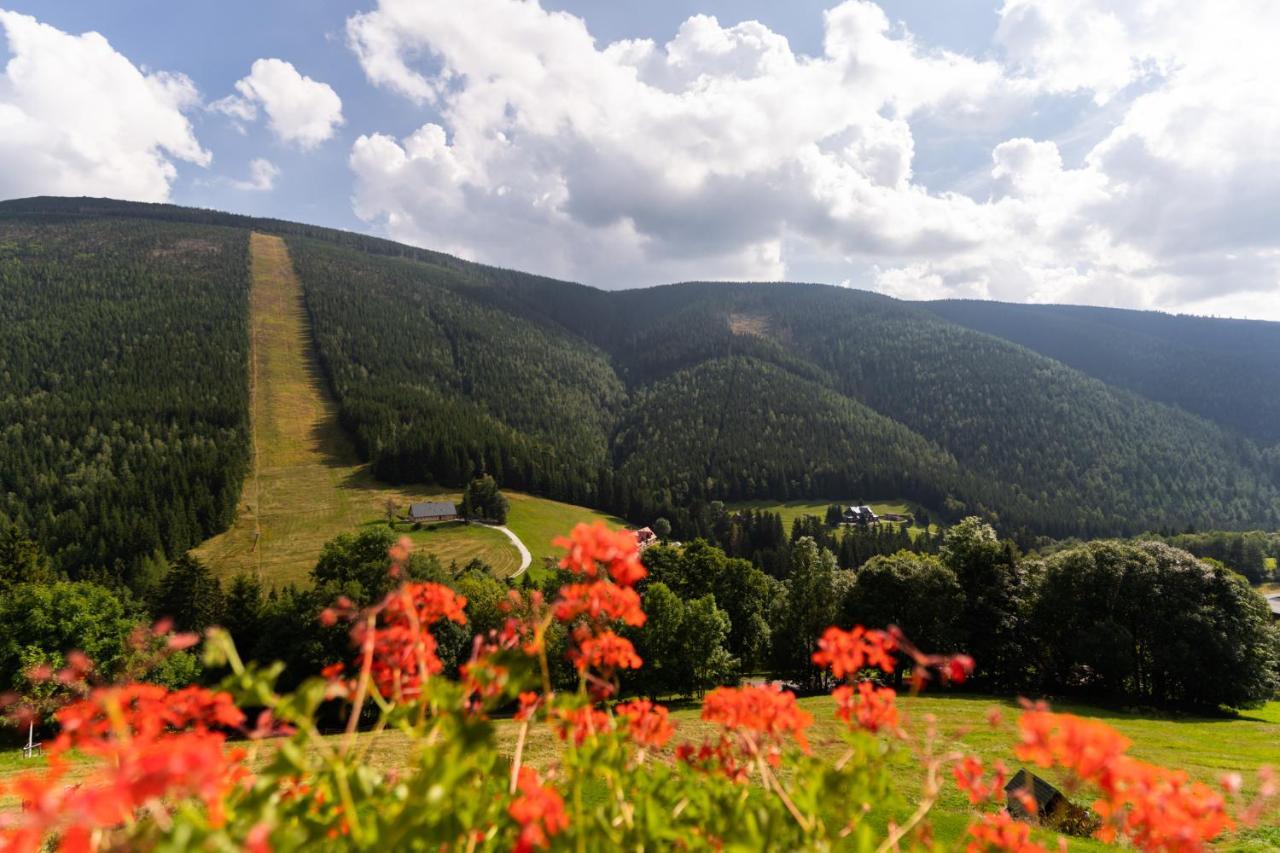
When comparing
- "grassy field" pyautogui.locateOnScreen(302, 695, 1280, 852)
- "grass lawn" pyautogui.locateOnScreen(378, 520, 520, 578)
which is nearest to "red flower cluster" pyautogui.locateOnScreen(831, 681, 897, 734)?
"grassy field" pyautogui.locateOnScreen(302, 695, 1280, 852)

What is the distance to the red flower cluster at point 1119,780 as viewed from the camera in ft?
10.5

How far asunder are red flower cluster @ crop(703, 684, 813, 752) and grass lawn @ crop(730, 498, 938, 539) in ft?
546

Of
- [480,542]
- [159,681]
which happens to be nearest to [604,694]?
[159,681]

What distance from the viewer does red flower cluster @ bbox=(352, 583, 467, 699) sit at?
3.80 metres

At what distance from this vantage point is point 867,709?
4.47m

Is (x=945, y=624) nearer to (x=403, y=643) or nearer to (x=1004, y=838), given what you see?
(x=1004, y=838)

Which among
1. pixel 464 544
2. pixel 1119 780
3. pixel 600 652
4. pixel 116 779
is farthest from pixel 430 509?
pixel 1119 780

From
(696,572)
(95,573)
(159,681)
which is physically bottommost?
(95,573)

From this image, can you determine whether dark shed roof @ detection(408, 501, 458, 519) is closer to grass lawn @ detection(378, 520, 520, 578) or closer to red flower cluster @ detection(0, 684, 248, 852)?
grass lawn @ detection(378, 520, 520, 578)

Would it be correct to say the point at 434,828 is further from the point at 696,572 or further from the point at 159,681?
the point at 696,572

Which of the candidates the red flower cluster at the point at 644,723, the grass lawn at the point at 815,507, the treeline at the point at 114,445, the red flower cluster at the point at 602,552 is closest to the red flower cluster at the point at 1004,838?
the red flower cluster at the point at 644,723

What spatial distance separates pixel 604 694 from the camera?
464 centimetres

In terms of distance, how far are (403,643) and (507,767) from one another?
1149mm

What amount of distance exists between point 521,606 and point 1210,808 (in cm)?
540
